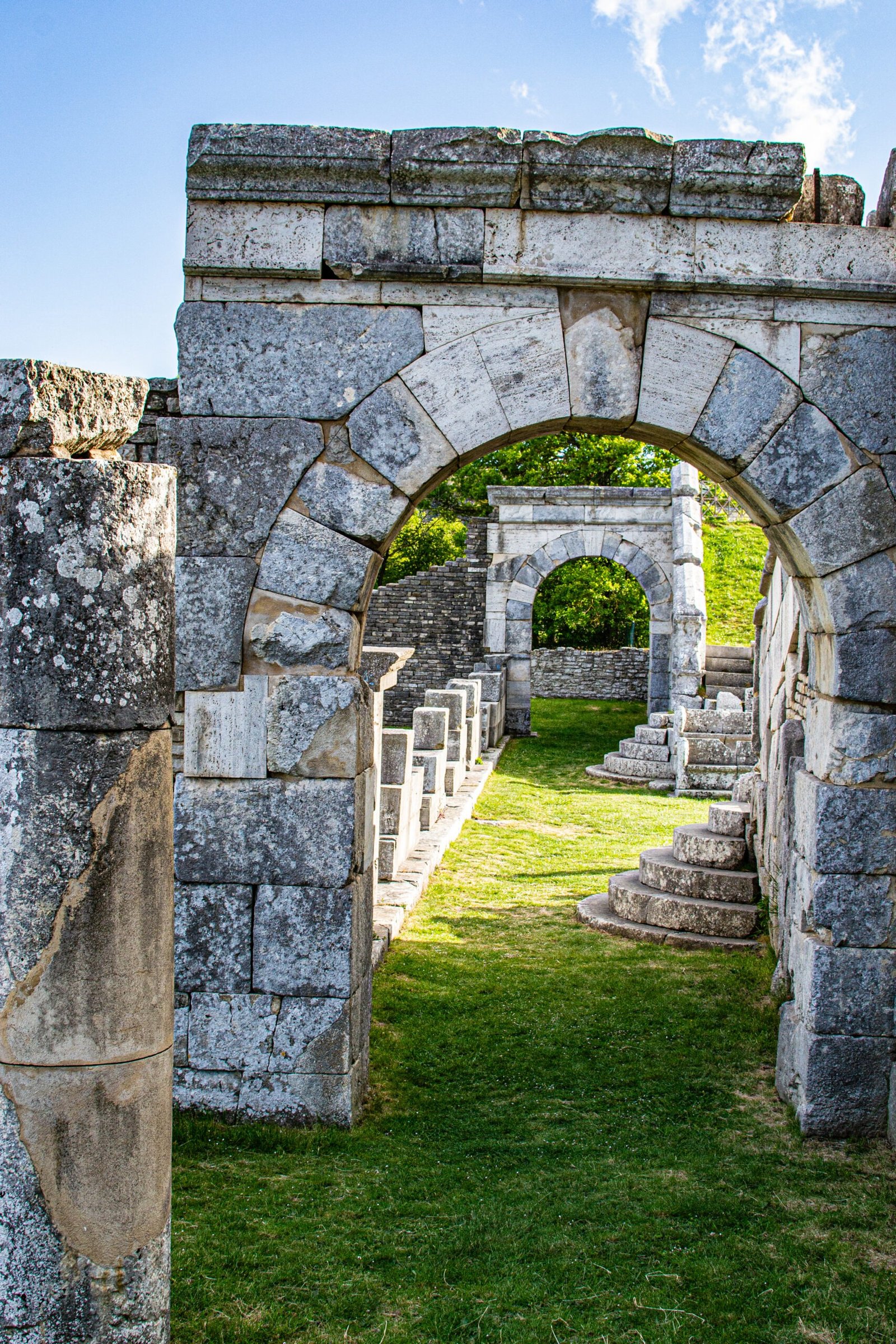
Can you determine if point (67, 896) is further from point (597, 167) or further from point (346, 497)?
point (597, 167)

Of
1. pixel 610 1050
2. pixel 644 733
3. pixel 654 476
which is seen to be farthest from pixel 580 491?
pixel 610 1050

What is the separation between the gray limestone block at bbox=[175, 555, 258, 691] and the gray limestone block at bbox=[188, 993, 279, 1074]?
1.31 metres

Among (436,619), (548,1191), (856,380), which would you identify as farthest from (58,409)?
(436,619)

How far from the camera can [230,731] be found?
4.60m

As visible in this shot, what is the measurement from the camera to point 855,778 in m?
4.58

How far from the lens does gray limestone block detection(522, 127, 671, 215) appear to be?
4.50 metres

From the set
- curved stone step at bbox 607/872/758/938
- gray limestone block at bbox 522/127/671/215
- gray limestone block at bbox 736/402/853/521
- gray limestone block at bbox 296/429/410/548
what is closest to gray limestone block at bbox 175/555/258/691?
gray limestone block at bbox 296/429/410/548

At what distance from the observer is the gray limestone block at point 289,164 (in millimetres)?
4508

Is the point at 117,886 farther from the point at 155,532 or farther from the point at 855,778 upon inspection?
the point at 855,778

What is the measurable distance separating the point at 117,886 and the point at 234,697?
6.92 ft

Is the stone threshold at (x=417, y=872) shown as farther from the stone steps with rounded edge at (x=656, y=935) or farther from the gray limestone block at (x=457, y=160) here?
the gray limestone block at (x=457, y=160)

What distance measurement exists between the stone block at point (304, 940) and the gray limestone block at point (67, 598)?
2.19 m

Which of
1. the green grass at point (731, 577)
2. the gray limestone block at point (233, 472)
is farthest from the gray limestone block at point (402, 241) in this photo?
the green grass at point (731, 577)

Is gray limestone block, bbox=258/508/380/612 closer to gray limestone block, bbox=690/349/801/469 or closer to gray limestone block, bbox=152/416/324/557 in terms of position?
gray limestone block, bbox=152/416/324/557
